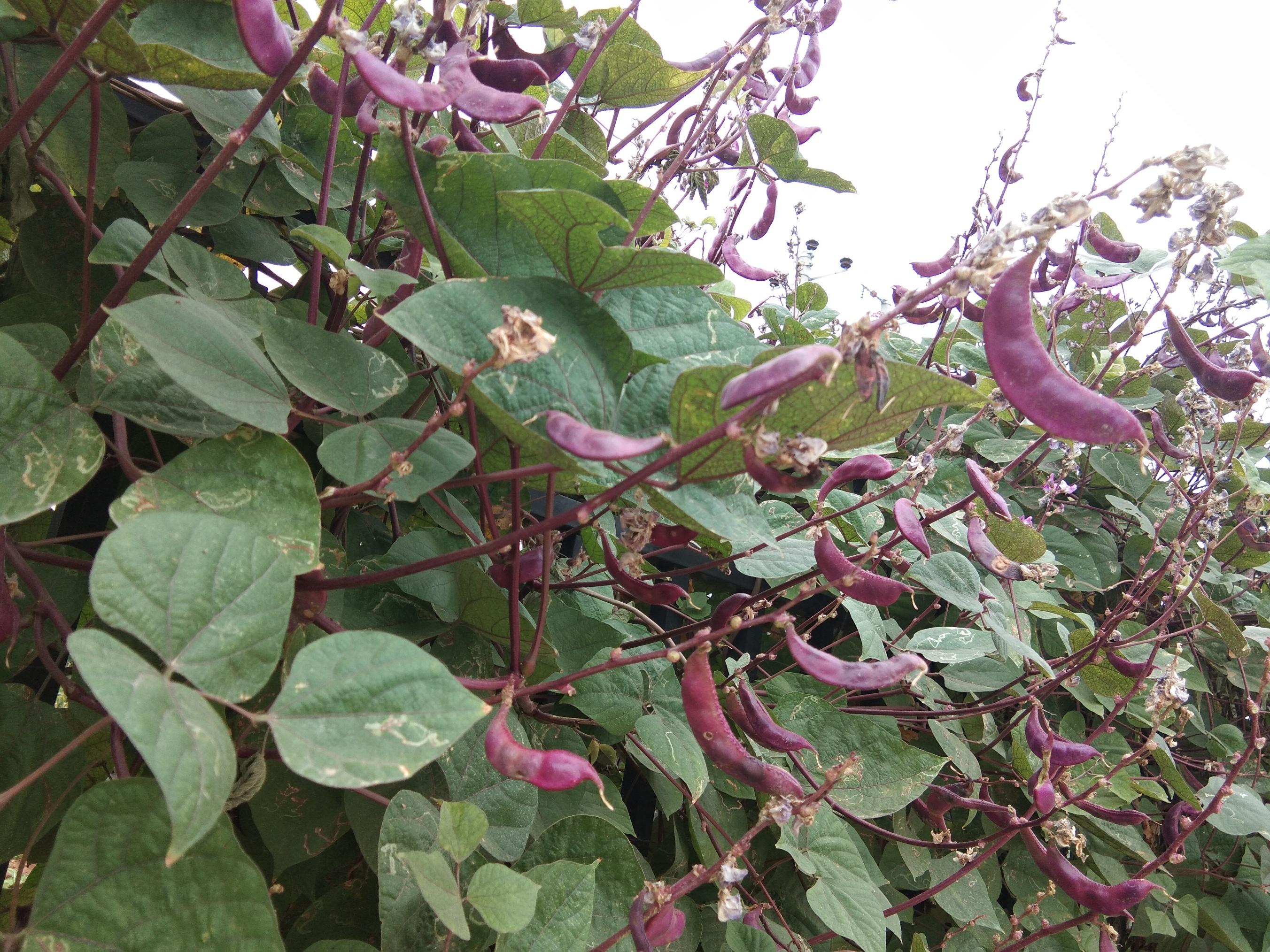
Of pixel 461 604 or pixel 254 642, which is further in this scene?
pixel 461 604

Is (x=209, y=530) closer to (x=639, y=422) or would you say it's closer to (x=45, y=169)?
(x=639, y=422)

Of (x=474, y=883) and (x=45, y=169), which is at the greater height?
(x=45, y=169)

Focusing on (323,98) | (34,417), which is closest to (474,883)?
(34,417)

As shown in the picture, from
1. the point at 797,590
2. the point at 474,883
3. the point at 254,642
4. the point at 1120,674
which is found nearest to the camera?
the point at 254,642

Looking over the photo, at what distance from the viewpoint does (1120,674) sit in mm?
1176

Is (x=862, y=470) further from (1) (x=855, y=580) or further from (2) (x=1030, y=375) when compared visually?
(2) (x=1030, y=375)

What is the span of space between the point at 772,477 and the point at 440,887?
304 millimetres

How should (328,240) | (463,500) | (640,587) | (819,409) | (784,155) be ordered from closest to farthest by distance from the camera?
(819,409) < (328,240) < (640,587) < (463,500) < (784,155)

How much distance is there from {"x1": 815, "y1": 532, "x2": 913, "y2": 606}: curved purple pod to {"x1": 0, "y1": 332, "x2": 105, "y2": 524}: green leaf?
470 millimetres

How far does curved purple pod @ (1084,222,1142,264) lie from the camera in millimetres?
914

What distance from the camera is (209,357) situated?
0.45 metres

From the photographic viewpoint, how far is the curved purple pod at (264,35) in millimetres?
410

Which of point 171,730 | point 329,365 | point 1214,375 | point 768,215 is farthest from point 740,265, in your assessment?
point 171,730

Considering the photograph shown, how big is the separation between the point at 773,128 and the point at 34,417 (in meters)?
0.78
